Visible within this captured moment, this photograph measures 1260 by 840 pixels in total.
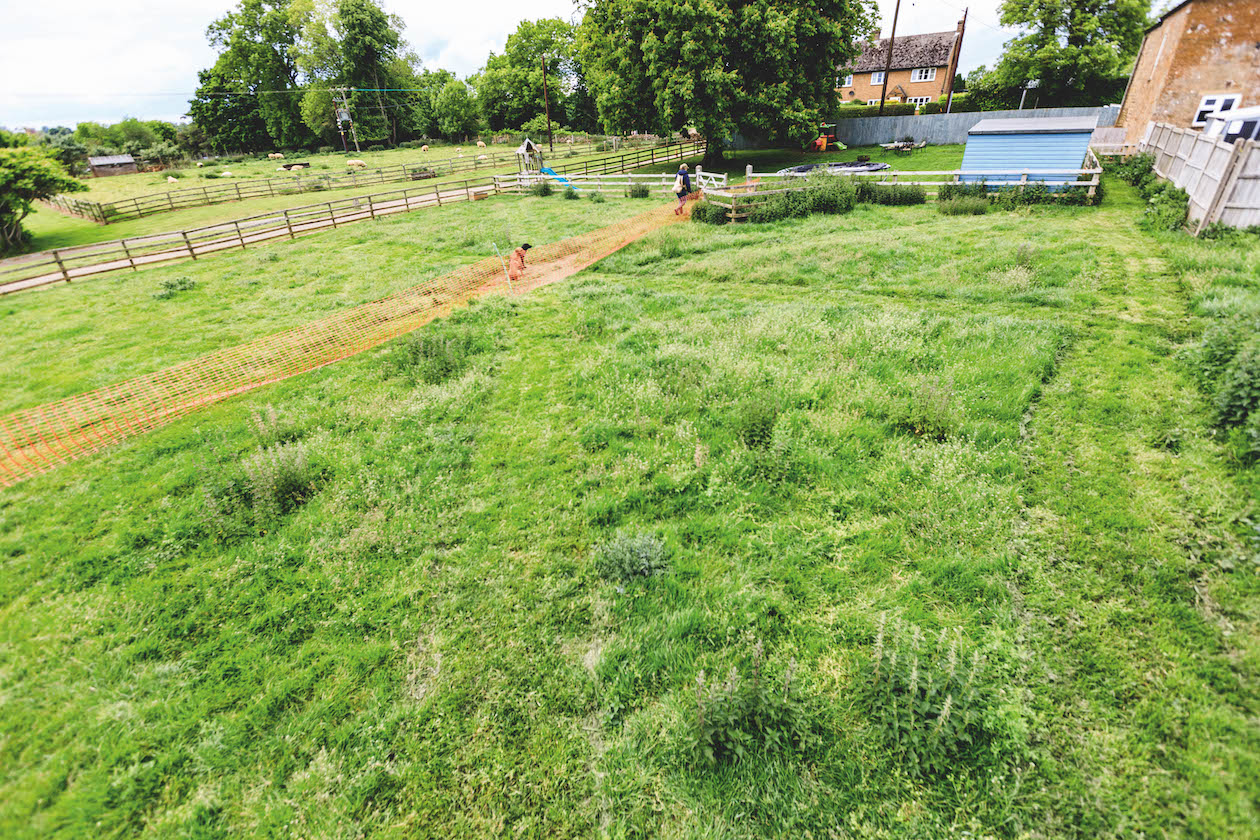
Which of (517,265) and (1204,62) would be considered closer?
(517,265)

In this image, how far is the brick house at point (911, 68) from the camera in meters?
51.3

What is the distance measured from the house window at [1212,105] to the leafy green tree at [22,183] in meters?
47.5

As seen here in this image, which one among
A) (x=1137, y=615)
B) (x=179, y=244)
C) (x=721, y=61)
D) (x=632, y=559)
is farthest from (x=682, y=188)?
(x=179, y=244)

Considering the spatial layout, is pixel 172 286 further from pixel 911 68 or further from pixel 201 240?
pixel 911 68

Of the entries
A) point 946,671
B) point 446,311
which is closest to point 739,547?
point 946,671

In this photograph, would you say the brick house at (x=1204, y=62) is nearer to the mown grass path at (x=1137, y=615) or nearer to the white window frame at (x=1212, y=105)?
the white window frame at (x=1212, y=105)

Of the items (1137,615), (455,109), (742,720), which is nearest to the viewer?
(742,720)

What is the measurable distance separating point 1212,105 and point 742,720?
32.8 metres

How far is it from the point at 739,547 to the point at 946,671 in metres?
2.02

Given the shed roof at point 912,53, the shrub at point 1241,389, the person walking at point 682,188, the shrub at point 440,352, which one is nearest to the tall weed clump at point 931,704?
the shrub at point 1241,389

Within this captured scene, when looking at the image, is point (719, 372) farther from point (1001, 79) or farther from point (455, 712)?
point (1001, 79)

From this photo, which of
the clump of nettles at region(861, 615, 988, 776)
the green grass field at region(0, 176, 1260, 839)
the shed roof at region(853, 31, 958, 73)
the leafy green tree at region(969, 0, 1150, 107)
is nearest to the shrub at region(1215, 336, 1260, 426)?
the green grass field at region(0, 176, 1260, 839)

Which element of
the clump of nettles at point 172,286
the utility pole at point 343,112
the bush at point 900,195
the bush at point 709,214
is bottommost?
the clump of nettles at point 172,286

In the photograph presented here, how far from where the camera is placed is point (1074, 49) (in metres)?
37.2
